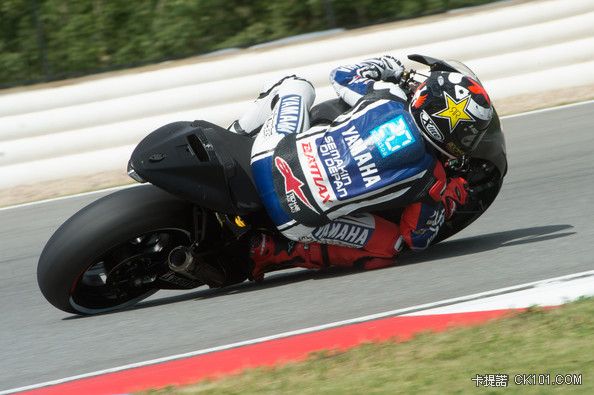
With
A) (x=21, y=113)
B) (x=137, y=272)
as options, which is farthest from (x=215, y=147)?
(x=21, y=113)

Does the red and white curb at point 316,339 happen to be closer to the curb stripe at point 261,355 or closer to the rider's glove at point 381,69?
the curb stripe at point 261,355

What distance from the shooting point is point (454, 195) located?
534 centimetres

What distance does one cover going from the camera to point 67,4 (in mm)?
11477

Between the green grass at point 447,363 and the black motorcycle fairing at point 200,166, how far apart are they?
1032 mm

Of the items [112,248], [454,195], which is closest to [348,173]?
[454,195]

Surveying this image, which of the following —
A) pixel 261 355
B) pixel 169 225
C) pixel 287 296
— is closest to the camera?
pixel 261 355

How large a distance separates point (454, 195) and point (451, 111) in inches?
22.2

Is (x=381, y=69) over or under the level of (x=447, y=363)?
over

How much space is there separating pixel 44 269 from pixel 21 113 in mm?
5303

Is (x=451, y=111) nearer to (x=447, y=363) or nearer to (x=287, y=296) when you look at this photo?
(x=287, y=296)

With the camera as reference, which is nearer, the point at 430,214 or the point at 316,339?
the point at 316,339

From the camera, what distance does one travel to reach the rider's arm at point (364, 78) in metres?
5.43

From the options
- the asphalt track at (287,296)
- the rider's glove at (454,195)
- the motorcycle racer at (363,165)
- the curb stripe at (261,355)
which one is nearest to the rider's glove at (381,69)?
the motorcycle racer at (363,165)

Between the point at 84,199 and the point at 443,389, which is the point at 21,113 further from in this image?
the point at 443,389
